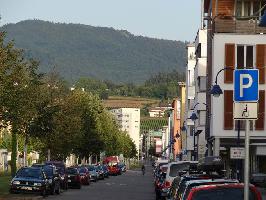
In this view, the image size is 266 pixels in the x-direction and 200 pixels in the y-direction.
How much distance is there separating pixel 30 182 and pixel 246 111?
30967mm

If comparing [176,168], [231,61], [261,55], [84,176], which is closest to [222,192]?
[176,168]

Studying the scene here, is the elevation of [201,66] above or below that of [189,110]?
above

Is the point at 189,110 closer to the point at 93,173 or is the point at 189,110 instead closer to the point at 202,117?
the point at 202,117

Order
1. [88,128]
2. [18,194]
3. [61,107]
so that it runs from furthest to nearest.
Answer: [88,128] → [61,107] → [18,194]

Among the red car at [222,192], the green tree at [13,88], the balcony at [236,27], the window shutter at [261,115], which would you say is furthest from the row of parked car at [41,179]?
the red car at [222,192]

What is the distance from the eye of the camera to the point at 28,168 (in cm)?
4609

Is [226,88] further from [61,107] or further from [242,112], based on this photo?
[242,112]

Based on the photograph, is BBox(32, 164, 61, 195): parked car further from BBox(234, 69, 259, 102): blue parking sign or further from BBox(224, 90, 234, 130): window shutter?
BBox(234, 69, 259, 102): blue parking sign

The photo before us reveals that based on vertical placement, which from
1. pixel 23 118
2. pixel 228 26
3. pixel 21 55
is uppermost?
pixel 228 26

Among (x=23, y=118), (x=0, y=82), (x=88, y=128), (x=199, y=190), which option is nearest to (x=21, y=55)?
(x=23, y=118)

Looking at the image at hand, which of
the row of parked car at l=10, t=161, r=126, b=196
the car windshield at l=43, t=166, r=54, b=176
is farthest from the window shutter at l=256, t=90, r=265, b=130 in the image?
the car windshield at l=43, t=166, r=54, b=176

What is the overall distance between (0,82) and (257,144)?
87.7 ft

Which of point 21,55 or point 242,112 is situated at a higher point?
point 21,55

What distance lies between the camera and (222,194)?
14.7 metres
